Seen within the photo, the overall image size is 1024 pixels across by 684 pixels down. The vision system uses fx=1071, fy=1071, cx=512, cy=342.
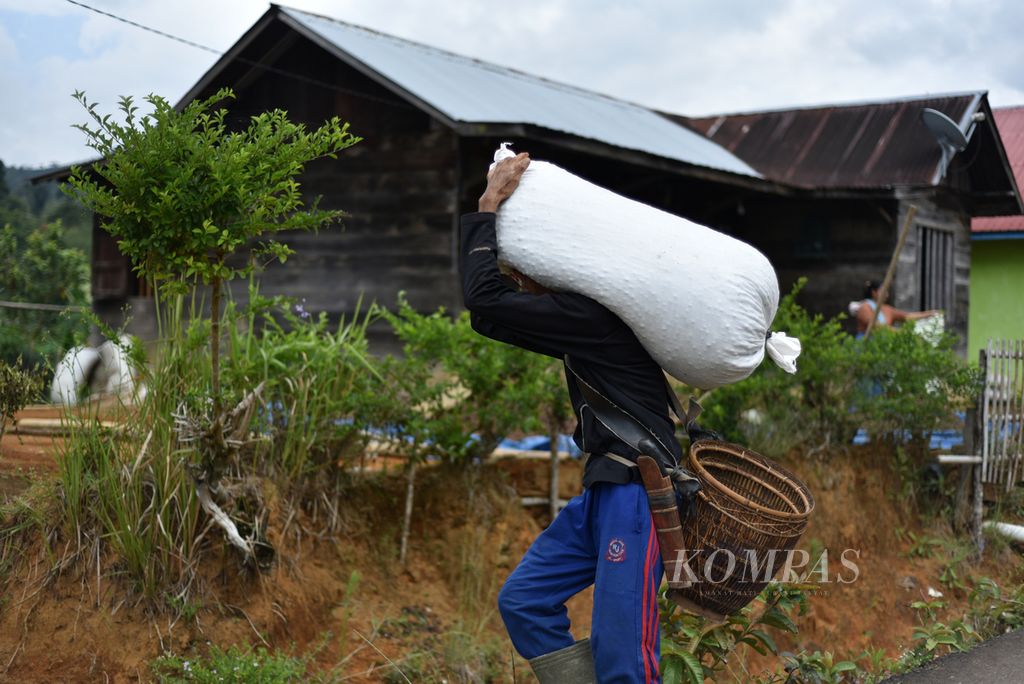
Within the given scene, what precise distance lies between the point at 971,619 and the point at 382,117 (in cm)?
740

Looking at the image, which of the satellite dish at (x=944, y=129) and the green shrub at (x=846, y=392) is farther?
the satellite dish at (x=944, y=129)

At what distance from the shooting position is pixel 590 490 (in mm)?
3568

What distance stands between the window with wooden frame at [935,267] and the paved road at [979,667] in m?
10.5

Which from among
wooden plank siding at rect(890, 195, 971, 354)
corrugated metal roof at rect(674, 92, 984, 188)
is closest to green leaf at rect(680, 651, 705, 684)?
corrugated metal roof at rect(674, 92, 984, 188)

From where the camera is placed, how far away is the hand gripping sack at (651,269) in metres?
3.40

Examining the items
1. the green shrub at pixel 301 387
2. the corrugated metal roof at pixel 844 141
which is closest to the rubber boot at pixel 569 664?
the green shrub at pixel 301 387

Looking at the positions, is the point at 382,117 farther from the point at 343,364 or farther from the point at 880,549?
the point at 880,549

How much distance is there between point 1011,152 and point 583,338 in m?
19.8

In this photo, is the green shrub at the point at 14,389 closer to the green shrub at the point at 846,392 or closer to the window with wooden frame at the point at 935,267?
the green shrub at the point at 846,392

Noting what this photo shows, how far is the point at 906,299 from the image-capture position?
14109 mm

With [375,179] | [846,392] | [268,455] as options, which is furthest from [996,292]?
[268,455]

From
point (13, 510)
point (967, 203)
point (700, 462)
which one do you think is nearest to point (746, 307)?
point (700, 462)

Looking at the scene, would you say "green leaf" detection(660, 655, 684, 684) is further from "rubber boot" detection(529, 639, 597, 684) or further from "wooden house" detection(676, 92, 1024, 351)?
"wooden house" detection(676, 92, 1024, 351)

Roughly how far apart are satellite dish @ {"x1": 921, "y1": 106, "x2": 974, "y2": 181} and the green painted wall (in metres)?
6.12
